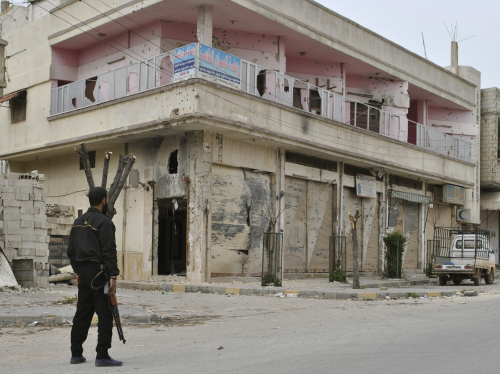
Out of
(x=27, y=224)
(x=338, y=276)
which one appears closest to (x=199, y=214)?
(x=27, y=224)

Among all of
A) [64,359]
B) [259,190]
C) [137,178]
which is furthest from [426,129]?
[64,359]

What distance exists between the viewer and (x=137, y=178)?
20.1 metres

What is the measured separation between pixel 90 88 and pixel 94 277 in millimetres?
16388

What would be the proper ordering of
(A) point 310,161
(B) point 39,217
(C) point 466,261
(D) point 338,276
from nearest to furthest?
(B) point 39,217, (D) point 338,276, (C) point 466,261, (A) point 310,161

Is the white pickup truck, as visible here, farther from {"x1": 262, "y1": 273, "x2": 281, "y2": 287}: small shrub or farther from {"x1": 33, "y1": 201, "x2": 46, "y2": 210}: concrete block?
{"x1": 33, "y1": 201, "x2": 46, "y2": 210}: concrete block

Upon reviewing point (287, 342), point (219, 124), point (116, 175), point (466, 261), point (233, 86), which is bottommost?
point (287, 342)

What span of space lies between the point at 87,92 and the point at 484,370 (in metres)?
17.9

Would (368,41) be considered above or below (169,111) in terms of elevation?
above

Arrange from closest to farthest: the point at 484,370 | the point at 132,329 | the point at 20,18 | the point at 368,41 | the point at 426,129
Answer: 1. the point at 484,370
2. the point at 132,329
3. the point at 368,41
4. the point at 20,18
5. the point at 426,129

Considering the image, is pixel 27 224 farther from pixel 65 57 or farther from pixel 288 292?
pixel 65 57

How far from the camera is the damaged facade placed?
18109mm

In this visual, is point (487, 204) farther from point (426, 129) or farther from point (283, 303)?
point (283, 303)

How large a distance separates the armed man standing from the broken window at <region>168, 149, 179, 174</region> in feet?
43.5

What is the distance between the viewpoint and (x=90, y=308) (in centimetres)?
573
